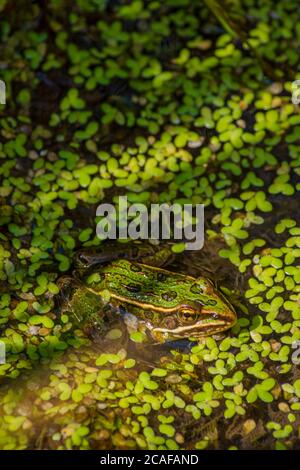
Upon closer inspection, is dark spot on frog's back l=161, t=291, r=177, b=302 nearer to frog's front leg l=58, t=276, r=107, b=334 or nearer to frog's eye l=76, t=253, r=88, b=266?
frog's front leg l=58, t=276, r=107, b=334

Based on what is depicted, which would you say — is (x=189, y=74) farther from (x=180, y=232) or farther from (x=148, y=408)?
(x=148, y=408)

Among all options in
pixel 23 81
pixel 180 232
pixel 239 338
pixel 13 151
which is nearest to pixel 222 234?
pixel 180 232

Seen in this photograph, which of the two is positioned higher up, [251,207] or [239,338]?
[251,207]

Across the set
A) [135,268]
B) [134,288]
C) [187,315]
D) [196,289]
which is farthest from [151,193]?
[187,315]

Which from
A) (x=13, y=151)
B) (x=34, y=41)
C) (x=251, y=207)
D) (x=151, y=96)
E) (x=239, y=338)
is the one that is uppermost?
(x=34, y=41)

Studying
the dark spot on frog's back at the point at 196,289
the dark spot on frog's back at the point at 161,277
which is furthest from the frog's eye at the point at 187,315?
the dark spot on frog's back at the point at 161,277

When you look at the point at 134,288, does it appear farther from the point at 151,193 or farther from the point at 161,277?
the point at 151,193
